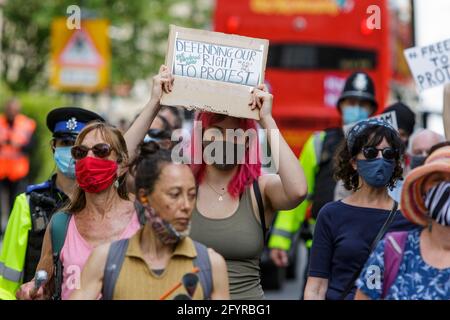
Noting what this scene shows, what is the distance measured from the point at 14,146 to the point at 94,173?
13.9 meters

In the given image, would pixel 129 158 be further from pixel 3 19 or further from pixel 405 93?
pixel 3 19

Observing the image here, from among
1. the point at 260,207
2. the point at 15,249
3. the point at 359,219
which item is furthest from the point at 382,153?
the point at 15,249

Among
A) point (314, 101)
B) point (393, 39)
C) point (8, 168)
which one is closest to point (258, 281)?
point (8, 168)

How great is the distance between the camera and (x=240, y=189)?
223 inches

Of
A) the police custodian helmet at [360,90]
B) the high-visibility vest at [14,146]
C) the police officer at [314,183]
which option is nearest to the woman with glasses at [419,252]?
the police officer at [314,183]

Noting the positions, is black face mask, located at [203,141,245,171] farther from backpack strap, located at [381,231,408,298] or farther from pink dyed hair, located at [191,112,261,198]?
backpack strap, located at [381,231,408,298]

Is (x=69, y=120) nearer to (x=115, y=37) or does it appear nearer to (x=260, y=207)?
(x=260, y=207)

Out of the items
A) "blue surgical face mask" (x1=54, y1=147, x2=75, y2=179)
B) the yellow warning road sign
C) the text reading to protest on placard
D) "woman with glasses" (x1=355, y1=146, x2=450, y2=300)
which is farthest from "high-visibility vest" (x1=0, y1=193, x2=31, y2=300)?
the yellow warning road sign

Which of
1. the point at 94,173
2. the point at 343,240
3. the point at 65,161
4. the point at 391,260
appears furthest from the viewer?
the point at 65,161

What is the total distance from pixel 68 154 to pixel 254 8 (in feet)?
43.4

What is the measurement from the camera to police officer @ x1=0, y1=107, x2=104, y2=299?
578 cm

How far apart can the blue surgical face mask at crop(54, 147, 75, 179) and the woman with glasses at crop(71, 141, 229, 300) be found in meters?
1.80

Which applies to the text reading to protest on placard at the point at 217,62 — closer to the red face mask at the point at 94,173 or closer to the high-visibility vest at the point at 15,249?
the red face mask at the point at 94,173

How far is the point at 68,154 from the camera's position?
A: 20.5 feet
